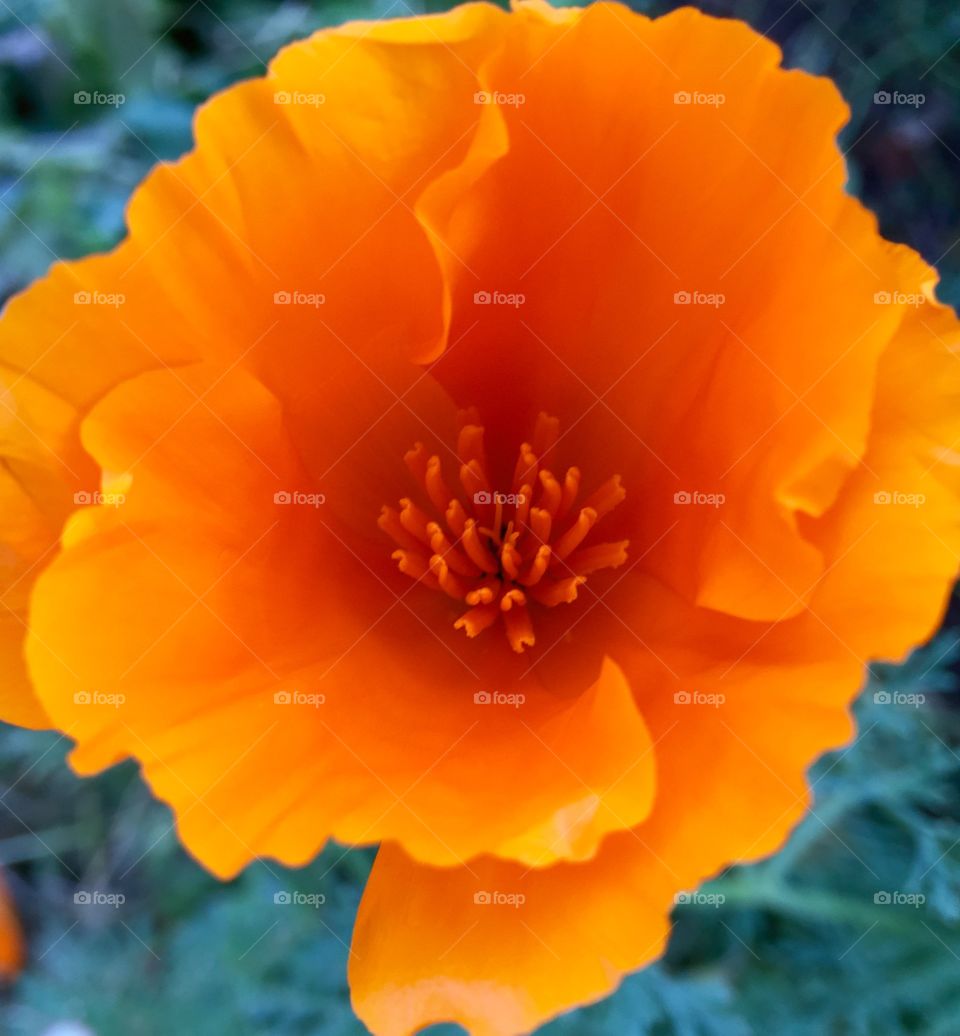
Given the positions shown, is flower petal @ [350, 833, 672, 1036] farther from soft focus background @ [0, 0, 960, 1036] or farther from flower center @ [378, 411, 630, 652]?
soft focus background @ [0, 0, 960, 1036]

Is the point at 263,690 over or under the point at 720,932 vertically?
over

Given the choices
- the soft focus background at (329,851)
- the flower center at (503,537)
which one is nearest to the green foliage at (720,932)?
the soft focus background at (329,851)

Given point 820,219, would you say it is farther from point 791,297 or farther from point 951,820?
point 951,820

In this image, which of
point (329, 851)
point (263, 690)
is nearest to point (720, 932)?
point (329, 851)

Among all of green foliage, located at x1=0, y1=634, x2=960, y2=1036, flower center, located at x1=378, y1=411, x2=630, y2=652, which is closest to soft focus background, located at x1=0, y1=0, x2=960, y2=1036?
green foliage, located at x1=0, y1=634, x2=960, y2=1036

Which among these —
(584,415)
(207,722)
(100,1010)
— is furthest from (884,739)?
(100,1010)

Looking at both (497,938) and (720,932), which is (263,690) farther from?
(720,932)
